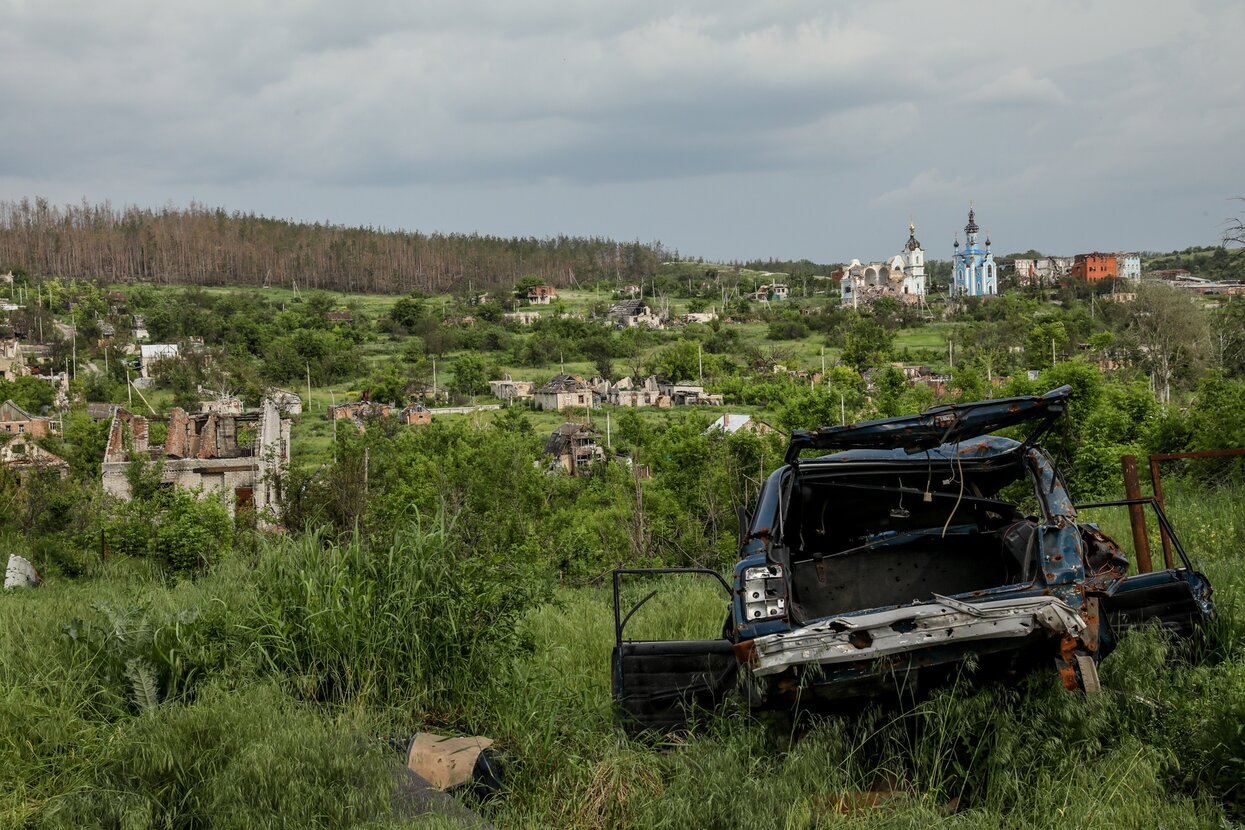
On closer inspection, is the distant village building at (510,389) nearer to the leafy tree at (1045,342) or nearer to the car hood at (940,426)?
the leafy tree at (1045,342)

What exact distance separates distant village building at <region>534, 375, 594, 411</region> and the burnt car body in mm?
81286

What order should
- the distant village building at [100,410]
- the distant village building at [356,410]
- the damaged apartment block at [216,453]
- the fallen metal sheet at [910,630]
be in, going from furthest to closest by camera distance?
the distant village building at [356,410], the distant village building at [100,410], the damaged apartment block at [216,453], the fallen metal sheet at [910,630]

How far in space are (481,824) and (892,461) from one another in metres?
3.18

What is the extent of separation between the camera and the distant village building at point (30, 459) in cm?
4406

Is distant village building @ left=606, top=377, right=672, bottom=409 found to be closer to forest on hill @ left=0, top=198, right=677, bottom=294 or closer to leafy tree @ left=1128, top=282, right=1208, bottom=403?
leafy tree @ left=1128, top=282, right=1208, bottom=403

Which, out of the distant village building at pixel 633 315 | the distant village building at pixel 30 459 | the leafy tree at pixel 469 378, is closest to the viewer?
the distant village building at pixel 30 459

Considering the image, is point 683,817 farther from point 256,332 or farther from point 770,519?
point 256,332

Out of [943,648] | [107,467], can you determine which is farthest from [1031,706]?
[107,467]

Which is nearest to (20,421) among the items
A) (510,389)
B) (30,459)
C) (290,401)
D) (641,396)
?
(290,401)

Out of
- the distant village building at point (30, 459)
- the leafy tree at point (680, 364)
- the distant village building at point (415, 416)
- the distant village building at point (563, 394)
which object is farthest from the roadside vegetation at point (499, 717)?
the leafy tree at point (680, 364)

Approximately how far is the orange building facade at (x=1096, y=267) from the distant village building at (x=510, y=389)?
90.3m

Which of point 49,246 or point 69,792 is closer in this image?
point 69,792

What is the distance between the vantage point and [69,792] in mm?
4801

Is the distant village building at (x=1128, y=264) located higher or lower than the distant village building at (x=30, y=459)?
higher
